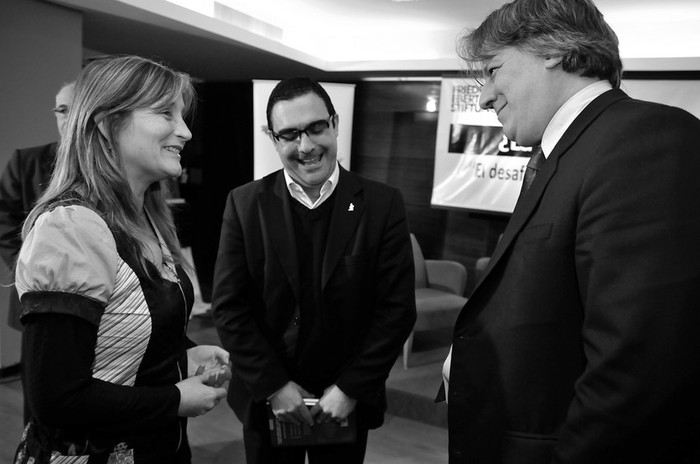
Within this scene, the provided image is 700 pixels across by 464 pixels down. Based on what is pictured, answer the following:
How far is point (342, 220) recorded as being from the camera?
1.74 meters

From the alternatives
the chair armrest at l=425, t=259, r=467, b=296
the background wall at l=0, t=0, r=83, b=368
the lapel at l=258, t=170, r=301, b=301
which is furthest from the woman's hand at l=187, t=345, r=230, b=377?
the chair armrest at l=425, t=259, r=467, b=296

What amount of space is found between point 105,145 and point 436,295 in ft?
11.8

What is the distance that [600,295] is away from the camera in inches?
33.6

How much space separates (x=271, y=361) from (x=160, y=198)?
593 mm

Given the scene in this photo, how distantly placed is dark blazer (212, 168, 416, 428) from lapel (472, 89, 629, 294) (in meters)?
0.75

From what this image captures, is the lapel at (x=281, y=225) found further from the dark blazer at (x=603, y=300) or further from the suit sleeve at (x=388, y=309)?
the dark blazer at (x=603, y=300)

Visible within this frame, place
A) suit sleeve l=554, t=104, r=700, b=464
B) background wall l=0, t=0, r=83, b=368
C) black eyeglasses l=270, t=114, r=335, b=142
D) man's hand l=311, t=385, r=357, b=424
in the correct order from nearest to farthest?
suit sleeve l=554, t=104, r=700, b=464 < man's hand l=311, t=385, r=357, b=424 < black eyeglasses l=270, t=114, r=335, b=142 < background wall l=0, t=0, r=83, b=368

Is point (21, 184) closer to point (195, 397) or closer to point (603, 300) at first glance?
point (195, 397)

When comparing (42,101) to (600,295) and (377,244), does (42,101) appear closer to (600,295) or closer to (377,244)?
(377,244)

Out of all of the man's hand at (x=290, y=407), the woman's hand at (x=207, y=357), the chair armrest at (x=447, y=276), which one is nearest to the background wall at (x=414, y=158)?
the chair armrest at (x=447, y=276)

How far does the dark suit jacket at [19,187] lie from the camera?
2.44m

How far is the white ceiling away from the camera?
4.18 metres

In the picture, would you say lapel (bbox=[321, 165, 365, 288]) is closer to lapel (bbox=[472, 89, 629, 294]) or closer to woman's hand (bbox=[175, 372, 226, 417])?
woman's hand (bbox=[175, 372, 226, 417])

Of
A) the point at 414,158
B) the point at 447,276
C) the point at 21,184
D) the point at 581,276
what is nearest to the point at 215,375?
the point at 581,276
